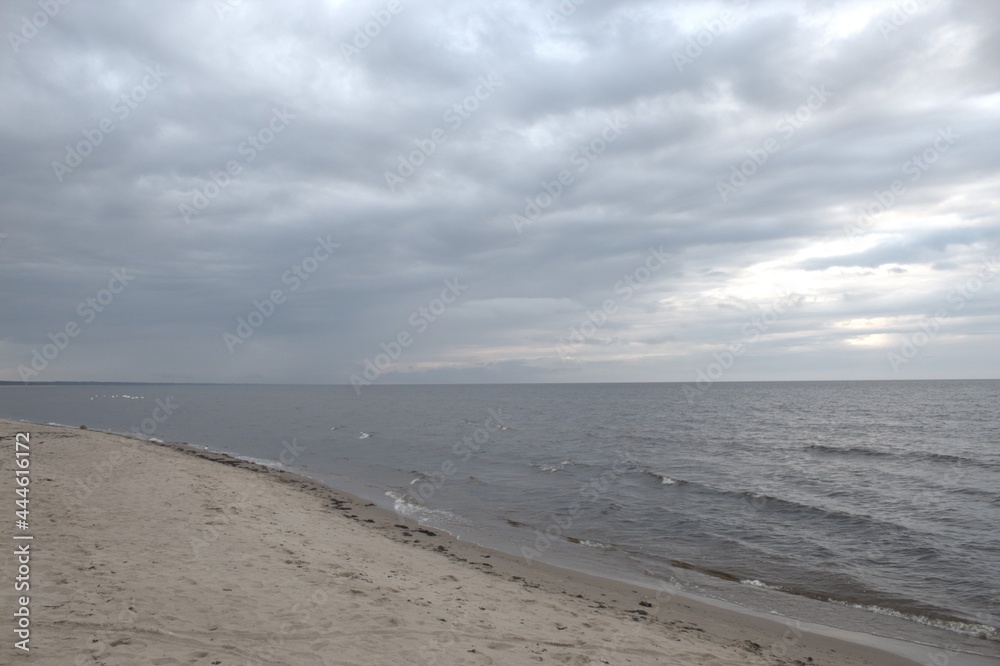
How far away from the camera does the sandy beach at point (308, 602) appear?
695 centimetres

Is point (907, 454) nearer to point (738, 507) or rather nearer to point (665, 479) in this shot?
point (665, 479)

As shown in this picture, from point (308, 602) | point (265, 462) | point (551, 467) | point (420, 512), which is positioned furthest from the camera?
point (265, 462)

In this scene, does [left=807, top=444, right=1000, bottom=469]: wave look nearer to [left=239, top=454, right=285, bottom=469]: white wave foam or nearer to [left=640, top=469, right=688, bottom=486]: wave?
[left=640, top=469, right=688, bottom=486]: wave

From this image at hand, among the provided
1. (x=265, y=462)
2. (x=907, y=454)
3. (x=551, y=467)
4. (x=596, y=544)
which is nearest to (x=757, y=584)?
(x=596, y=544)

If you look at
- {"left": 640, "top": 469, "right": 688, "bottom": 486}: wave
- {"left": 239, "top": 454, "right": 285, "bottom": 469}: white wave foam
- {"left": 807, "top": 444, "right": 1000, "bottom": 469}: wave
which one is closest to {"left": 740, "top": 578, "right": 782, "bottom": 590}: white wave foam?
{"left": 640, "top": 469, "right": 688, "bottom": 486}: wave

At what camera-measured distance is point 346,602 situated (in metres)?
8.69

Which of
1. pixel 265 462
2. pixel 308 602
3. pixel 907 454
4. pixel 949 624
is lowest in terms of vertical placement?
pixel 907 454

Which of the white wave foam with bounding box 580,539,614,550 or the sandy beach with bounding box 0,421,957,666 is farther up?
the sandy beach with bounding box 0,421,957,666

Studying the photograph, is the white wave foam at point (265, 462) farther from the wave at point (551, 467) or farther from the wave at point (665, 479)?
the wave at point (665, 479)

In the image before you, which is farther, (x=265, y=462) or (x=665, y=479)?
(x=265, y=462)

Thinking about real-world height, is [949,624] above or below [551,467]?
above

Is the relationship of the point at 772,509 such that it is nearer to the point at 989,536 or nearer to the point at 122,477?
the point at 989,536

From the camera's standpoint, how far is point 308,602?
334 inches

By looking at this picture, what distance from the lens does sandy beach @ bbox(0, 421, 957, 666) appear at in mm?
6945
